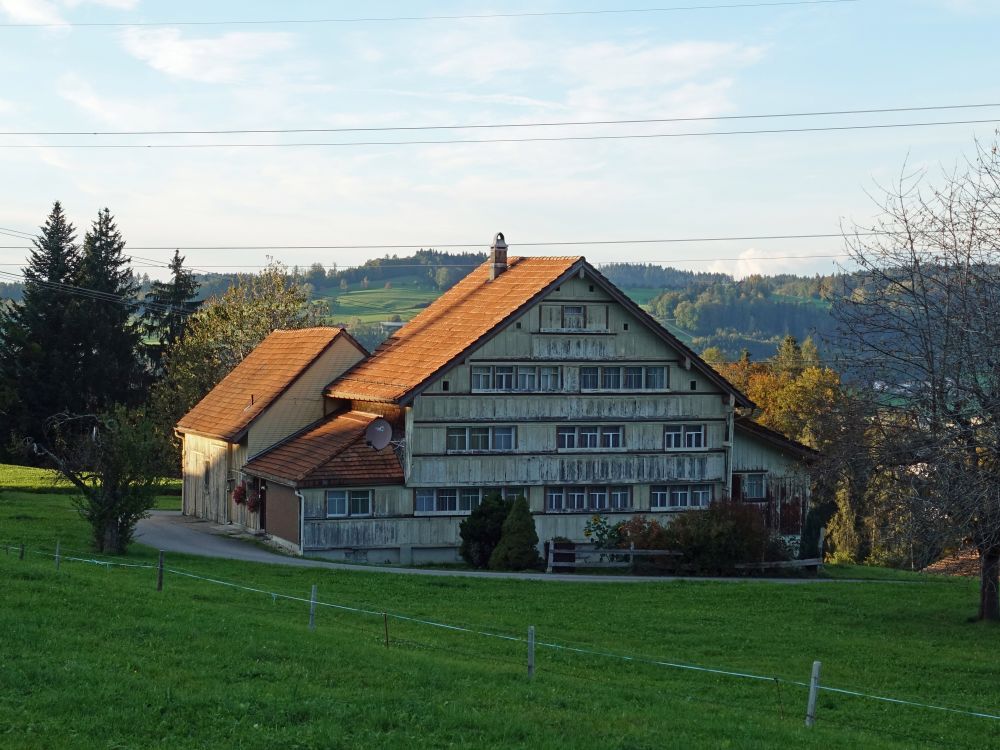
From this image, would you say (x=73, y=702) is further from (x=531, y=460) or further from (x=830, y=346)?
(x=531, y=460)

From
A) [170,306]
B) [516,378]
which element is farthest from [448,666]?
[170,306]

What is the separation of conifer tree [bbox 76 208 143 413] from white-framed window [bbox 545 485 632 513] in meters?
41.0

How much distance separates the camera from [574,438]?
153ft

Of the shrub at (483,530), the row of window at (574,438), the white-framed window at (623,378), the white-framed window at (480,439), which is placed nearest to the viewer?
the shrub at (483,530)

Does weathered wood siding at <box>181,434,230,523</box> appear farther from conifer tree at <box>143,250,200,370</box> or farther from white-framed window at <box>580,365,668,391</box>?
conifer tree at <box>143,250,200,370</box>

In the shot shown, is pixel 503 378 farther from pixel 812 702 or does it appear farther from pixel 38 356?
pixel 38 356

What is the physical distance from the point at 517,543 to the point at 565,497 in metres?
5.46

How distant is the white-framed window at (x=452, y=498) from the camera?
44.6 metres

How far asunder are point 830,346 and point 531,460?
19.0 m

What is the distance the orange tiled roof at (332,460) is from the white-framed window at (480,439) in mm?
2228

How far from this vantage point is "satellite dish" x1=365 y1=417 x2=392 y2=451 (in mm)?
44125

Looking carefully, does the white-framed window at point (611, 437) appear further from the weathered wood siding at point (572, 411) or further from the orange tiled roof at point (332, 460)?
the orange tiled roof at point (332, 460)

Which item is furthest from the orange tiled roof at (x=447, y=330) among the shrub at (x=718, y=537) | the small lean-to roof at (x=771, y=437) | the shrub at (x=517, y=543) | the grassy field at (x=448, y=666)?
the grassy field at (x=448, y=666)

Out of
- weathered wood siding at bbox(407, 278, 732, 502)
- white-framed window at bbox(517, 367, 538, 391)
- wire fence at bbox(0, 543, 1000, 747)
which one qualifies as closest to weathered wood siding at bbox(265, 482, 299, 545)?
weathered wood siding at bbox(407, 278, 732, 502)
